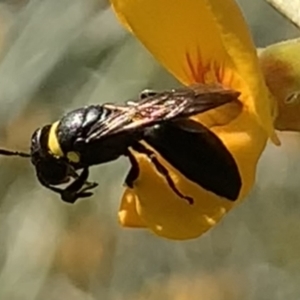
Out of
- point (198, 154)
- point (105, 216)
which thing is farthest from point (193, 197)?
point (105, 216)

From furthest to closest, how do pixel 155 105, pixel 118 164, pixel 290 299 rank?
pixel 118 164 → pixel 290 299 → pixel 155 105

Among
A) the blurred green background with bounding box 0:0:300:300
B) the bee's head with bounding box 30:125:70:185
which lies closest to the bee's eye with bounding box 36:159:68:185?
the bee's head with bounding box 30:125:70:185

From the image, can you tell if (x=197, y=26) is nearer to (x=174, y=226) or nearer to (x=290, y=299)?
(x=174, y=226)

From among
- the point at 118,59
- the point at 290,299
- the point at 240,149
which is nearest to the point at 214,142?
the point at 240,149

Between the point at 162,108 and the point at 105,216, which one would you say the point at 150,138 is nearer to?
the point at 162,108

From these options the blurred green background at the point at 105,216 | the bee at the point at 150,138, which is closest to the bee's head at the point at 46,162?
the bee at the point at 150,138

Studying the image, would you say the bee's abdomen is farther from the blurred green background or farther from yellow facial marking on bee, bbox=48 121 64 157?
the blurred green background
